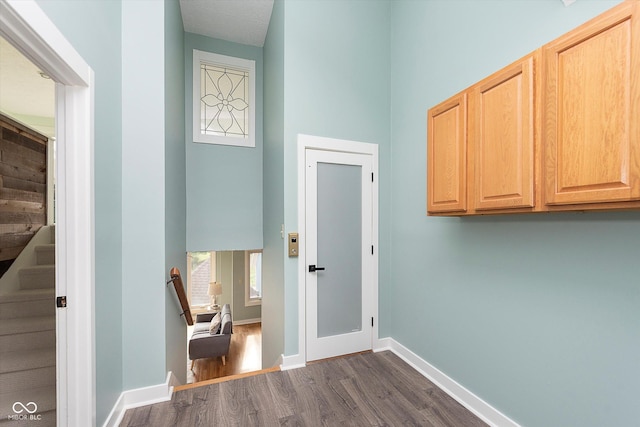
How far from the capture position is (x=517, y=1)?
1.59m

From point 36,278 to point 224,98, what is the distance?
8.93ft

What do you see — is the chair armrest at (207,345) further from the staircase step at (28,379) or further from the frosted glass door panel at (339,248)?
the staircase step at (28,379)

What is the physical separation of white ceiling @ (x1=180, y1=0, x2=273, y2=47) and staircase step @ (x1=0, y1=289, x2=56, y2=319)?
3.11m

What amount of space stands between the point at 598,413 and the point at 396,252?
1666 millimetres

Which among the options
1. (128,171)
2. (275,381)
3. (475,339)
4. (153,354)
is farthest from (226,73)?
(475,339)

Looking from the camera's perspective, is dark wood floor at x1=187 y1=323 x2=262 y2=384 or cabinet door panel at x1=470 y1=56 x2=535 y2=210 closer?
cabinet door panel at x1=470 y1=56 x2=535 y2=210

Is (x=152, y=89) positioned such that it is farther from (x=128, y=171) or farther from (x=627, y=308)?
(x=627, y=308)

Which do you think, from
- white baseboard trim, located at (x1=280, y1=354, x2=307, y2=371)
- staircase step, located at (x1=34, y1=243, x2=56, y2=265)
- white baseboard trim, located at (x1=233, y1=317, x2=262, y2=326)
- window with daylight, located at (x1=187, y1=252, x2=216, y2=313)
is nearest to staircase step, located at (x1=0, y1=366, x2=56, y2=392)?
staircase step, located at (x1=34, y1=243, x2=56, y2=265)

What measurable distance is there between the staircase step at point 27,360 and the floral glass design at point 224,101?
8.53 feet

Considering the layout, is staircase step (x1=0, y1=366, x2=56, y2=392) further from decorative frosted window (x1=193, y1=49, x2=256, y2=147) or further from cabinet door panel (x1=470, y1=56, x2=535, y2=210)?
A: cabinet door panel (x1=470, y1=56, x2=535, y2=210)

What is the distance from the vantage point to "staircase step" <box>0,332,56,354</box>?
1710 millimetres

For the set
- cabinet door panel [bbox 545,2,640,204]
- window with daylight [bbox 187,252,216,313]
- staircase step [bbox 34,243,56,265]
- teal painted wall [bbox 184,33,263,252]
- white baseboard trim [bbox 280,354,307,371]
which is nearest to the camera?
cabinet door panel [bbox 545,2,640,204]

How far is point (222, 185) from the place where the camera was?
3.42m

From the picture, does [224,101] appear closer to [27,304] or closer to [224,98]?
[224,98]
